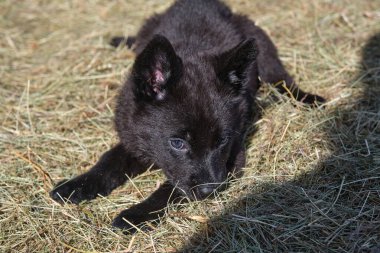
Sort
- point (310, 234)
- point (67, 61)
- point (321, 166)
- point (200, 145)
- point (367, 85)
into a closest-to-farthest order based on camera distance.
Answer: point (310, 234) < point (200, 145) < point (321, 166) < point (367, 85) < point (67, 61)

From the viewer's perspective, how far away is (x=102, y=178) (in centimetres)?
382

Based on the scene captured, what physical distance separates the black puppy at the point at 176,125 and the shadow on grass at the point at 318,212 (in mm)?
338

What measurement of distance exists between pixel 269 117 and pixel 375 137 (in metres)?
0.91

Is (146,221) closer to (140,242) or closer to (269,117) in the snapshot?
(140,242)

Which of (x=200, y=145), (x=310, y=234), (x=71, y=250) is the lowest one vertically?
(x=71, y=250)

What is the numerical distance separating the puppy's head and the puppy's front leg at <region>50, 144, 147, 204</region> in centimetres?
26

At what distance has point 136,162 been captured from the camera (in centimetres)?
400

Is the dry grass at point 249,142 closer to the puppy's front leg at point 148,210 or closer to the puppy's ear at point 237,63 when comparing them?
the puppy's front leg at point 148,210

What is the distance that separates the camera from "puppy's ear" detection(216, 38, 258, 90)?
3423mm

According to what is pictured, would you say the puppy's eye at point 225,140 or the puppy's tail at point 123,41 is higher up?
the puppy's eye at point 225,140

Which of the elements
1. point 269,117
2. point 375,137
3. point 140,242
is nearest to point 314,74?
point 269,117

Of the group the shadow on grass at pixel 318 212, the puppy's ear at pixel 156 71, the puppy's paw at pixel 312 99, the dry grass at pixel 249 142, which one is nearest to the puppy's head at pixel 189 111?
the puppy's ear at pixel 156 71

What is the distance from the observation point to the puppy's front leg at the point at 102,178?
370 centimetres

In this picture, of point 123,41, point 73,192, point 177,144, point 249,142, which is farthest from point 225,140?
point 123,41
